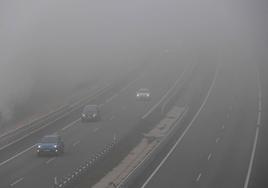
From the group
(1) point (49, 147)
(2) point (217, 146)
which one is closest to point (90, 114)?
(2) point (217, 146)

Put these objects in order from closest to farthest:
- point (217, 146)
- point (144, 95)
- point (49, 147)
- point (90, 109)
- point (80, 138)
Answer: point (49, 147), point (217, 146), point (80, 138), point (90, 109), point (144, 95)

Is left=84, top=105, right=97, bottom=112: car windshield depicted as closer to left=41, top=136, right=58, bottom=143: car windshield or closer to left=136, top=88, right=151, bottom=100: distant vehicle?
left=136, top=88, right=151, bottom=100: distant vehicle

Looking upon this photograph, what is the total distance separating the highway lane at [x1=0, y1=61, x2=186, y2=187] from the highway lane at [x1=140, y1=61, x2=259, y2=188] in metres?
5.45

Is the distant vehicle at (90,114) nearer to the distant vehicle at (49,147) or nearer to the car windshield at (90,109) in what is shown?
the car windshield at (90,109)

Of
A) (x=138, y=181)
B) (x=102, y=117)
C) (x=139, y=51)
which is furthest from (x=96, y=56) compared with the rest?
(x=138, y=181)

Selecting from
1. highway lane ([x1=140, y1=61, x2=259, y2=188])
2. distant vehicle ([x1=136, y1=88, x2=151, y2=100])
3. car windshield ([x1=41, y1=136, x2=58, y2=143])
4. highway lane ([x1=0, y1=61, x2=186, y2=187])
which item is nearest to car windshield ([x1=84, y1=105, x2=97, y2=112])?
highway lane ([x1=0, y1=61, x2=186, y2=187])

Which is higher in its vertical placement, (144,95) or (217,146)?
(217,146)

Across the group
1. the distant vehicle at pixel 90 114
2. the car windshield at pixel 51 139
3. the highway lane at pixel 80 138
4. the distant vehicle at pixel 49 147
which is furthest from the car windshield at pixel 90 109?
the distant vehicle at pixel 49 147

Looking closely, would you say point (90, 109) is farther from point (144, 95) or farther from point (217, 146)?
point (144, 95)

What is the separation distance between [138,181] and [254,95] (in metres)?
48.1

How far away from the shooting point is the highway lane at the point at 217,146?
3991 cm

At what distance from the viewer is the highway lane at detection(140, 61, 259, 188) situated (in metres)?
39.9

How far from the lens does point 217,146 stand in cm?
5256

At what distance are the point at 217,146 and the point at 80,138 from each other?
1077 centimetres
